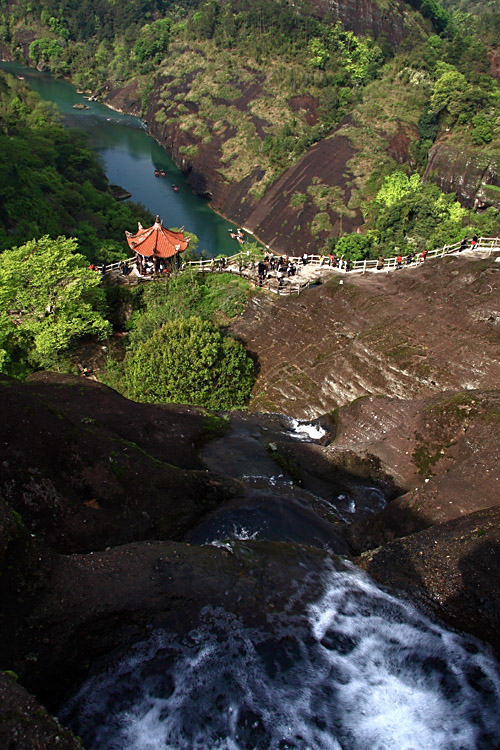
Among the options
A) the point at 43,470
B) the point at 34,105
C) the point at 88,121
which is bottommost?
the point at 88,121

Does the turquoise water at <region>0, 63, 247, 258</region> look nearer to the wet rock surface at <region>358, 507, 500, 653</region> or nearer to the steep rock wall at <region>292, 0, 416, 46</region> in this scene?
the steep rock wall at <region>292, 0, 416, 46</region>

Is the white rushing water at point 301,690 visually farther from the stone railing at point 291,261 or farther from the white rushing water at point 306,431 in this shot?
the stone railing at point 291,261

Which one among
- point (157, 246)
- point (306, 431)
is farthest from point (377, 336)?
point (157, 246)

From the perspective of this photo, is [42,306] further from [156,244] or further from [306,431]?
[306,431]

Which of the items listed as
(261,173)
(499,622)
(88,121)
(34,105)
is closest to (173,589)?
(499,622)

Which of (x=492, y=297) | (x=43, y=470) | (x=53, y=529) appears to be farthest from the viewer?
(x=492, y=297)

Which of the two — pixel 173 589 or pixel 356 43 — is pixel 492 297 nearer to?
pixel 173 589
